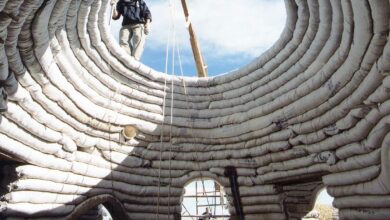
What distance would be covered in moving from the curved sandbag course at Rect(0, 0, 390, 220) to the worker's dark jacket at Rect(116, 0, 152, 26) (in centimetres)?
159

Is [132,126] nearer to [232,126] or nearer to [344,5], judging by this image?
[232,126]

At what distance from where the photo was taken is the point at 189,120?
6.63 m

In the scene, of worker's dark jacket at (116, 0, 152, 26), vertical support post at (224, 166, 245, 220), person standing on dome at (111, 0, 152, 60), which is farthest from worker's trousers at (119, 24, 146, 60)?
vertical support post at (224, 166, 245, 220)

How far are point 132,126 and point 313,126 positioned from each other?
3.08 meters

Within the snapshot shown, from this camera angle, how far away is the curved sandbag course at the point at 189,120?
402 centimetres

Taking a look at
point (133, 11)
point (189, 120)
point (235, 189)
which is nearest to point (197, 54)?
point (133, 11)

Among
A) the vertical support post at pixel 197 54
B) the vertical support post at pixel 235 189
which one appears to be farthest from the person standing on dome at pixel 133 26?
the vertical support post at pixel 197 54

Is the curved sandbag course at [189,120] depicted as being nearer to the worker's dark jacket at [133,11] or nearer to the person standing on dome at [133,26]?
the person standing on dome at [133,26]

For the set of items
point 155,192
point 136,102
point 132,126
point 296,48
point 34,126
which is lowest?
point 155,192

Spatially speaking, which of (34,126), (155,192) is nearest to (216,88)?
(155,192)

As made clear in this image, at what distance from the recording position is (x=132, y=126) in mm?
6090

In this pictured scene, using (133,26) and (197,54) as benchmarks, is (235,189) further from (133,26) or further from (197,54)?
(197,54)

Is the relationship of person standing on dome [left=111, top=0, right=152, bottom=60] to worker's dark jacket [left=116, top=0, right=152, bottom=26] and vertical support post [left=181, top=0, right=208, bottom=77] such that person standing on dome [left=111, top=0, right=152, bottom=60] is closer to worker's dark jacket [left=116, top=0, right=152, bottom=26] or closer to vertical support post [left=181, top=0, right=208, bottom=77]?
worker's dark jacket [left=116, top=0, right=152, bottom=26]

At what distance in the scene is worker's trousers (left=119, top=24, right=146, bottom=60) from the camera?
23.4 ft
